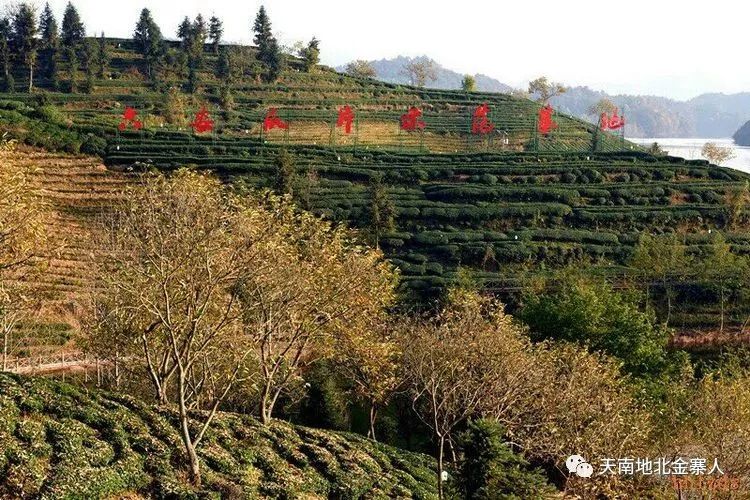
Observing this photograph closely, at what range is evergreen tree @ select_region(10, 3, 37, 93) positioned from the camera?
9750 cm

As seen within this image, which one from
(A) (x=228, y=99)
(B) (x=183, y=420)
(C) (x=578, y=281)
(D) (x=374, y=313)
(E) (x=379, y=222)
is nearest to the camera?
(B) (x=183, y=420)

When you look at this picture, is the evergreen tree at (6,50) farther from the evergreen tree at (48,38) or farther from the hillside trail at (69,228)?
the hillside trail at (69,228)

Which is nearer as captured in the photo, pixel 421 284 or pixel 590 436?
pixel 590 436

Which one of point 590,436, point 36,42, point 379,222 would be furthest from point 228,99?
point 590,436

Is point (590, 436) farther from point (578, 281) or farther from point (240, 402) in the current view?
point (578, 281)

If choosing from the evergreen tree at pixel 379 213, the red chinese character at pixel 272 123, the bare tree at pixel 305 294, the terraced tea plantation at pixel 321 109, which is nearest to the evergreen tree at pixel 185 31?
the terraced tea plantation at pixel 321 109

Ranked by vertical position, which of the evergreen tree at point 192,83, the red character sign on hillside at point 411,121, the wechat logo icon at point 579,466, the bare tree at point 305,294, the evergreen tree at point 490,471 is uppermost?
the evergreen tree at point 192,83

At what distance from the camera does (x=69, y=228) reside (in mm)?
57438

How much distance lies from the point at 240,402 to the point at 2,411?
47.1 feet

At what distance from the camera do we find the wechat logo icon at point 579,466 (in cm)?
2369

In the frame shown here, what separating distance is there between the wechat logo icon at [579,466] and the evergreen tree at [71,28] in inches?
4250

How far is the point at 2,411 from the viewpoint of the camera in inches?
707

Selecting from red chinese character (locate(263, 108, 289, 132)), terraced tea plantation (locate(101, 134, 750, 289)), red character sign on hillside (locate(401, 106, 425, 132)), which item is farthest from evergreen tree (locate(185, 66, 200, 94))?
red character sign on hillside (locate(401, 106, 425, 132))

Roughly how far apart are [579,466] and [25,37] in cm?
10186
